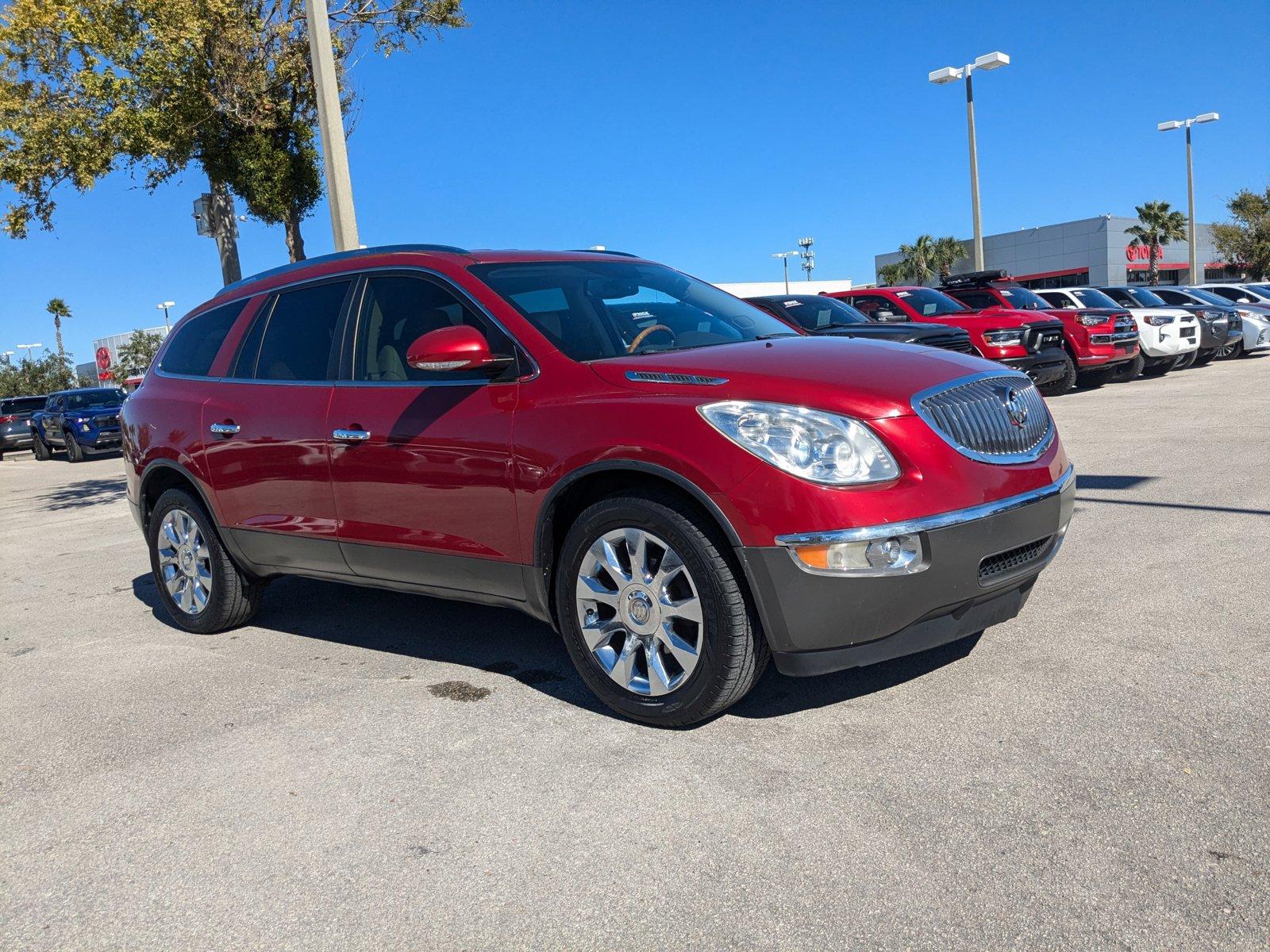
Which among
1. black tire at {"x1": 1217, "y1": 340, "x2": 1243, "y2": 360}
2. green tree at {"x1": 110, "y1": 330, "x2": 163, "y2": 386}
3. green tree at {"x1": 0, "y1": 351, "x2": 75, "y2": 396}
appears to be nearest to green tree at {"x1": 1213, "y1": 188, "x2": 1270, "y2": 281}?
black tire at {"x1": 1217, "y1": 340, "x2": 1243, "y2": 360}

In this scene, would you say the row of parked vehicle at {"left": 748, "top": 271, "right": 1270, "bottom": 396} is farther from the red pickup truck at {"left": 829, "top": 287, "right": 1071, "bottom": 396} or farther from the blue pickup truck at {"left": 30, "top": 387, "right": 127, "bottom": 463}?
the blue pickup truck at {"left": 30, "top": 387, "right": 127, "bottom": 463}

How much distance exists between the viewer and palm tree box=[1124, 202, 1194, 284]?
53812 mm

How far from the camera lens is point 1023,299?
16703 mm

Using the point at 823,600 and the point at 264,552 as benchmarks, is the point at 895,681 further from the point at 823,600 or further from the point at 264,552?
the point at 264,552

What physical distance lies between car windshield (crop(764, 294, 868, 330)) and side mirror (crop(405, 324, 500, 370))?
9.75 metres

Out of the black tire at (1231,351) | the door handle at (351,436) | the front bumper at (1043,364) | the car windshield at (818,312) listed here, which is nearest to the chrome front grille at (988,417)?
the door handle at (351,436)

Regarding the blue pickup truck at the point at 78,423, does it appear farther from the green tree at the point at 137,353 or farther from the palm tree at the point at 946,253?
the green tree at the point at 137,353

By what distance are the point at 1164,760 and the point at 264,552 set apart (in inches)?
152

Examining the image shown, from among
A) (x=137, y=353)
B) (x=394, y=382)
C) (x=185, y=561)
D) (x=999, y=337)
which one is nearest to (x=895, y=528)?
(x=394, y=382)

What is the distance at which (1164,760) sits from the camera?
122 inches

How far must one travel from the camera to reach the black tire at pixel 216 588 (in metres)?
5.31

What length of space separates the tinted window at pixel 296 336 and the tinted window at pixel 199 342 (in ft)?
1.01

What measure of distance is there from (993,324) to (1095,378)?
392cm

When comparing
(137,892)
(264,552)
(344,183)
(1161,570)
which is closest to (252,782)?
(137,892)
